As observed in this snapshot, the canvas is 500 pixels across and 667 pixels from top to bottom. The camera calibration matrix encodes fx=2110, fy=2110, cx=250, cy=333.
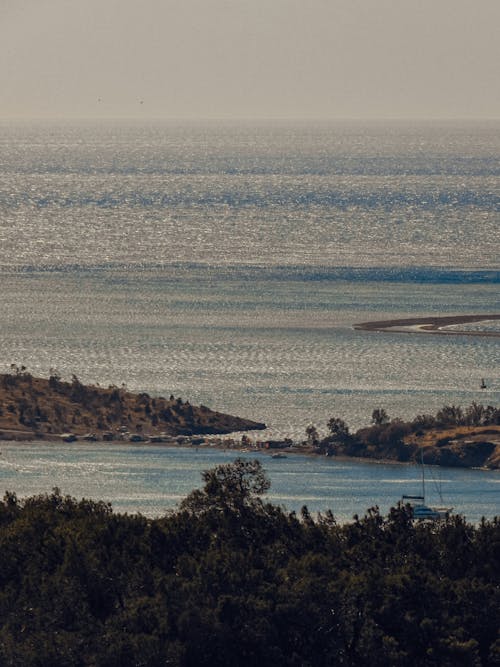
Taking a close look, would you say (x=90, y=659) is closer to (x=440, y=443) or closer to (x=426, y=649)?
(x=426, y=649)

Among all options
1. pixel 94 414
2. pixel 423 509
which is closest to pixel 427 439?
pixel 94 414

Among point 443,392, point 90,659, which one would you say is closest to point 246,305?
point 443,392

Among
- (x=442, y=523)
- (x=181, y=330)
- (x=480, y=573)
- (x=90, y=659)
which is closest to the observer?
(x=90, y=659)

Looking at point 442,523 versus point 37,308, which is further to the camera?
point 37,308

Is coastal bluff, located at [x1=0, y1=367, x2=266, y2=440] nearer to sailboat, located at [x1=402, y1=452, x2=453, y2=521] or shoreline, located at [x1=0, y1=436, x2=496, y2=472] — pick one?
shoreline, located at [x1=0, y1=436, x2=496, y2=472]

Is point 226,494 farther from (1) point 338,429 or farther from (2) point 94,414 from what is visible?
(2) point 94,414

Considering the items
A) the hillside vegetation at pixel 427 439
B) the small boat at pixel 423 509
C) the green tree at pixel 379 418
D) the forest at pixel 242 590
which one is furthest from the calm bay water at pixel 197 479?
the forest at pixel 242 590

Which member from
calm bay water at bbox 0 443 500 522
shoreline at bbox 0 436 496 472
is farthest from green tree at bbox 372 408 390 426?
calm bay water at bbox 0 443 500 522
